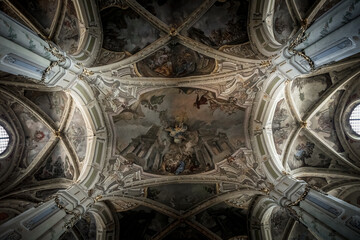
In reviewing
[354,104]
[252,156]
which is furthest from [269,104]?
[354,104]

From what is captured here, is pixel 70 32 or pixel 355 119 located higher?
pixel 355 119

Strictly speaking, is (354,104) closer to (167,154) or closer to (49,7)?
(167,154)

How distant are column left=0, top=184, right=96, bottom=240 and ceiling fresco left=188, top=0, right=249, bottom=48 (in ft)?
29.5

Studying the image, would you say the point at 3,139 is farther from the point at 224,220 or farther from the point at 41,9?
the point at 224,220

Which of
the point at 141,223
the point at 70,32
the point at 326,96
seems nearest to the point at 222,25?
the point at 326,96

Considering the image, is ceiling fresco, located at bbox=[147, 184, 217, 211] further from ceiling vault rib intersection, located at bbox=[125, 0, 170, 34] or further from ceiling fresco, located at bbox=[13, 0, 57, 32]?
ceiling fresco, located at bbox=[13, 0, 57, 32]

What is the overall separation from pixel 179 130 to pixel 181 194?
383 cm

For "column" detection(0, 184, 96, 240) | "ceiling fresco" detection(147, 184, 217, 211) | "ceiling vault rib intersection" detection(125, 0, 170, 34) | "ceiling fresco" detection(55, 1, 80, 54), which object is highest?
"ceiling vault rib intersection" detection(125, 0, 170, 34)

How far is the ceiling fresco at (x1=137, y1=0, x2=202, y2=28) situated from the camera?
42.3ft

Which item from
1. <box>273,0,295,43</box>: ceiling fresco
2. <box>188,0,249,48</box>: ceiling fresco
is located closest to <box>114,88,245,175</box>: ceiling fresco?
<box>188,0,249,48</box>: ceiling fresco

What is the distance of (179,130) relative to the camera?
53.2ft

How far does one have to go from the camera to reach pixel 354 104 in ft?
44.9

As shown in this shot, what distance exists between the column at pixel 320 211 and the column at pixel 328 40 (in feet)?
14.4

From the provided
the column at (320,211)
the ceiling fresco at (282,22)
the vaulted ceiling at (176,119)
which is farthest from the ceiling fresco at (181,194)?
the ceiling fresco at (282,22)
